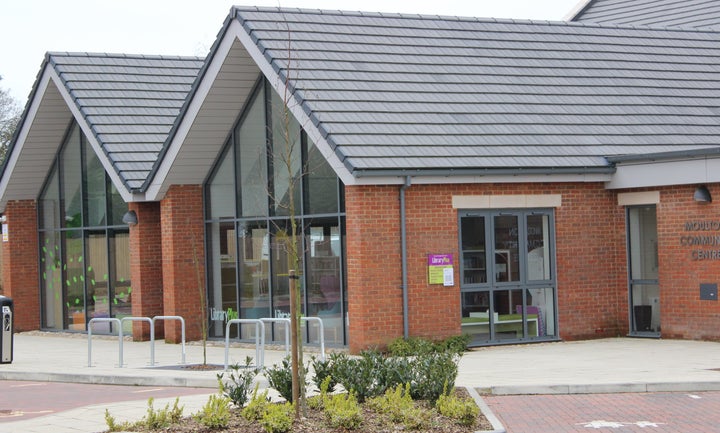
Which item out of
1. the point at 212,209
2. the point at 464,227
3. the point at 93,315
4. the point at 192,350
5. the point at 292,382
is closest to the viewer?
the point at 292,382

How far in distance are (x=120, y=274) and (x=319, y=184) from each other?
25.2 feet

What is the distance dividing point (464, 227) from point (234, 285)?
564cm

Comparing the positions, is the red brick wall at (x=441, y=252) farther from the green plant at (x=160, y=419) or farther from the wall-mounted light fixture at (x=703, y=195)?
the green plant at (x=160, y=419)

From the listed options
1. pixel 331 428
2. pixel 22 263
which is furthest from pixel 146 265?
pixel 331 428

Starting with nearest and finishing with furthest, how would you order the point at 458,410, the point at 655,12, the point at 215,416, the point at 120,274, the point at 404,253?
1. the point at 215,416
2. the point at 458,410
3. the point at 404,253
4. the point at 120,274
5. the point at 655,12

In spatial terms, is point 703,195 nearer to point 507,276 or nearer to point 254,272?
point 507,276

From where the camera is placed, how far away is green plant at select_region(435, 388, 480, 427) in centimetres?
1169

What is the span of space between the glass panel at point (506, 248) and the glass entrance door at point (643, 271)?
7.41 feet

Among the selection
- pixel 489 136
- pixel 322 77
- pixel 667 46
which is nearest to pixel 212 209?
pixel 322 77

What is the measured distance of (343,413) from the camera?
451 inches

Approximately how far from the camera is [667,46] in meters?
25.7

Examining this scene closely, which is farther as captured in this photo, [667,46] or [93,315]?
[93,315]

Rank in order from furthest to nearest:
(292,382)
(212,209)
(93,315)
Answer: (93,315), (212,209), (292,382)

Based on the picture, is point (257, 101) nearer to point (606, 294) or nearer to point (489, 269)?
point (489, 269)
